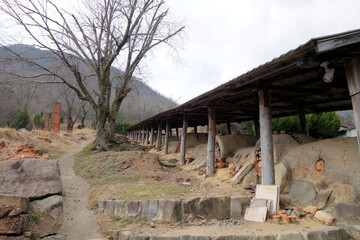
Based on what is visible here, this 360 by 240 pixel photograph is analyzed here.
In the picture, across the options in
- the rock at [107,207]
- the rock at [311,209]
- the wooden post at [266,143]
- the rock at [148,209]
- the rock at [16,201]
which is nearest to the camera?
the rock at [16,201]

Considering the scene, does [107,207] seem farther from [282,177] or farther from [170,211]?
[282,177]

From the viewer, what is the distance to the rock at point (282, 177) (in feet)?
16.4

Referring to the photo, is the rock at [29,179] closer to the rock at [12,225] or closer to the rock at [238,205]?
the rock at [12,225]

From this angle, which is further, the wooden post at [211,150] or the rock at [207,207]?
the wooden post at [211,150]

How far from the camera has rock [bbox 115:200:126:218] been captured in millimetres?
4379

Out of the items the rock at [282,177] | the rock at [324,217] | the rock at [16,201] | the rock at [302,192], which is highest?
the rock at [282,177]

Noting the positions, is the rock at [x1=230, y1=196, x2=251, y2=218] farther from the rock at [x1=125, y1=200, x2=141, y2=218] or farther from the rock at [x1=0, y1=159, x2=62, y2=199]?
the rock at [x1=0, y1=159, x2=62, y2=199]

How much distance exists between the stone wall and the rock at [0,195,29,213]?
2019 millimetres

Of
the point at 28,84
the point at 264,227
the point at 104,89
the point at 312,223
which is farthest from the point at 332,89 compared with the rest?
the point at 28,84

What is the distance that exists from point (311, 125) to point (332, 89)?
8676 millimetres

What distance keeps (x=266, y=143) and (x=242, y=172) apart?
1443mm

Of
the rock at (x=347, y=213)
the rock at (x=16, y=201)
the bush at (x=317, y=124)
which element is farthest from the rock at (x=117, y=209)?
the bush at (x=317, y=124)

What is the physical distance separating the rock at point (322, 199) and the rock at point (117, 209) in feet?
13.2

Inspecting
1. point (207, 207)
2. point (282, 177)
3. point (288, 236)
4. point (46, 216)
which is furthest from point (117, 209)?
point (282, 177)
